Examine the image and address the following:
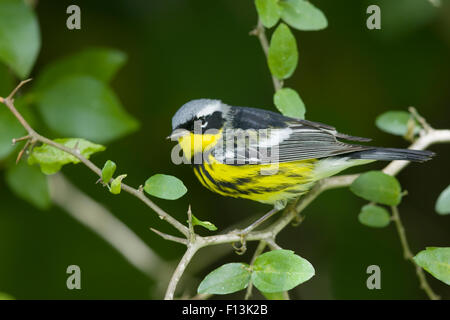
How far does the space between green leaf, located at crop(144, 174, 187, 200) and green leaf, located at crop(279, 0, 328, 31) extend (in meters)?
0.86

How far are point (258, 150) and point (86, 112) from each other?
0.72m

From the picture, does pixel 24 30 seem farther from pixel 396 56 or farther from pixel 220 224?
pixel 396 56

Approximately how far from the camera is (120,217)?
3205mm

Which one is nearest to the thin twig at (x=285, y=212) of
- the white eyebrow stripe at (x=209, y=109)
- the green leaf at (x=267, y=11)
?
the green leaf at (x=267, y=11)

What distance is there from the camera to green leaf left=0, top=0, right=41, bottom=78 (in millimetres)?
2088

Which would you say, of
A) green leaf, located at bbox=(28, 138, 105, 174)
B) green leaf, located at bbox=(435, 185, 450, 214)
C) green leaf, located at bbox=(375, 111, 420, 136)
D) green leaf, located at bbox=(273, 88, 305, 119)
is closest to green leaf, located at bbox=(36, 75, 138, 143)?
green leaf, located at bbox=(28, 138, 105, 174)

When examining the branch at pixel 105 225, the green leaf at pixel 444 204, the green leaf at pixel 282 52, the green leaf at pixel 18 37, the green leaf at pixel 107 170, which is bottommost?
the branch at pixel 105 225

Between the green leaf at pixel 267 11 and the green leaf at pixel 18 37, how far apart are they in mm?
848

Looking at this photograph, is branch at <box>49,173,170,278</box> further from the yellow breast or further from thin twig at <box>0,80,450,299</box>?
thin twig at <box>0,80,450,299</box>

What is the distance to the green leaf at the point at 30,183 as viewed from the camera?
7.50ft

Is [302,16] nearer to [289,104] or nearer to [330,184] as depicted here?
[289,104]

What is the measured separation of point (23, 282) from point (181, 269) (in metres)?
1.74

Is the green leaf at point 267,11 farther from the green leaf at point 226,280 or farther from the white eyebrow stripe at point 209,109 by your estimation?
the green leaf at point 226,280

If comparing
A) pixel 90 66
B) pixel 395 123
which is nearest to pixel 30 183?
pixel 90 66
